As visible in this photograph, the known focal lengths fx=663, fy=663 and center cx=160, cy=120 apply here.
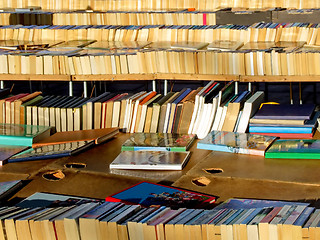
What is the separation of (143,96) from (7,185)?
54.3 inches

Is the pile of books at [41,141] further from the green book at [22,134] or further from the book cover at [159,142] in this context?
the book cover at [159,142]

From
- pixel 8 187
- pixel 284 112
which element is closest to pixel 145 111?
pixel 284 112

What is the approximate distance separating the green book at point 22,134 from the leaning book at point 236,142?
105cm

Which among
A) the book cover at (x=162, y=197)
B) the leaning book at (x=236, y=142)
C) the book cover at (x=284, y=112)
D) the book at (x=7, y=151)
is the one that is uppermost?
the book cover at (x=284, y=112)

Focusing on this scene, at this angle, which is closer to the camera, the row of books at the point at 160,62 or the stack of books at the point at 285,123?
the stack of books at the point at 285,123

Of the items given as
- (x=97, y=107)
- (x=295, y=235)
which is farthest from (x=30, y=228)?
(x=97, y=107)

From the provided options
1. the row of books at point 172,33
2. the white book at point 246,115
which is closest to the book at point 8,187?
the white book at point 246,115

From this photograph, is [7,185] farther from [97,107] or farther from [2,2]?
[2,2]

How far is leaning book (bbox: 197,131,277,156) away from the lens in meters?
3.89

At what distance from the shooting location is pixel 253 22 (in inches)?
297

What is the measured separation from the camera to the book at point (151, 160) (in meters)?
3.70

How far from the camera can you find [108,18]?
26.9 feet

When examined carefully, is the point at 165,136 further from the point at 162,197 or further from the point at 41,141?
the point at 162,197

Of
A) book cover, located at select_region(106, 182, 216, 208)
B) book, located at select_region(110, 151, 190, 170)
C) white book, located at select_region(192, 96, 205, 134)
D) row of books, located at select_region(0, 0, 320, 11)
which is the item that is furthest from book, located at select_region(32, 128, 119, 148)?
row of books, located at select_region(0, 0, 320, 11)
